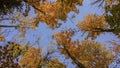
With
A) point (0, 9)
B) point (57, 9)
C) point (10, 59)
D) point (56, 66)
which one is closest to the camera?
point (10, 59)

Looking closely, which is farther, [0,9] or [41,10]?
[41,10]

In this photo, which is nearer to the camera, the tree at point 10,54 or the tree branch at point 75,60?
the tree at point 10,54

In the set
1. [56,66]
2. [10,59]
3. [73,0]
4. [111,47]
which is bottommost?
[56,66]

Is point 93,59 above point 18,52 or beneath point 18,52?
beneath

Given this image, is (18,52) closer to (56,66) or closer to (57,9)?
(57,9)

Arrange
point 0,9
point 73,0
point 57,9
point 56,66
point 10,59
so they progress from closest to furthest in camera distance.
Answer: point 10,59 → point 0,9 → point 73,0 → point 57,9 → point 56,66

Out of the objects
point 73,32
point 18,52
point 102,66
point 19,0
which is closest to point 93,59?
point 102,66

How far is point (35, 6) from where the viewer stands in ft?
70.5

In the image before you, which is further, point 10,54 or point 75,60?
point 75,60

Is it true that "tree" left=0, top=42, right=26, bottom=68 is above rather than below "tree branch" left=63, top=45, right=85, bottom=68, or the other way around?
above

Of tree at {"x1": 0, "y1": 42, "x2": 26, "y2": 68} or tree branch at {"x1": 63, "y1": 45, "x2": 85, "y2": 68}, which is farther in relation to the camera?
tree branch at {"x1": 63, "y1": 45, "x2": 85, "y2": 68}

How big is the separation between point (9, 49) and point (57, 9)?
10098 millimetres

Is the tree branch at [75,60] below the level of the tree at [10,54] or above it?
below

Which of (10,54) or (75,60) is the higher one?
(10,54)
